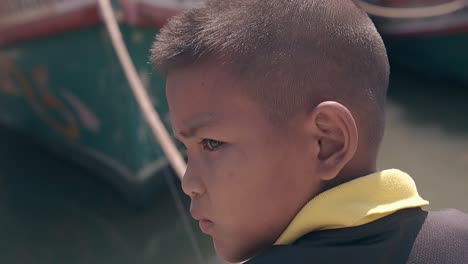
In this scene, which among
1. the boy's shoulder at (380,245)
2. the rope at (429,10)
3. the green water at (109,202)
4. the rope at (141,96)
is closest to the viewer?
the boy's shoulder at (380,245)

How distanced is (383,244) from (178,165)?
52.9 inches

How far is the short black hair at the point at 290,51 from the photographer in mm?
582

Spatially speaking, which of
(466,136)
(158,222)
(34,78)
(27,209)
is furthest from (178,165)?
(466,136)

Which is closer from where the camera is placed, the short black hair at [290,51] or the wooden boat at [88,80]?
the short black hair at [290,51]

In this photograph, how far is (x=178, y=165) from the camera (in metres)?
1.87

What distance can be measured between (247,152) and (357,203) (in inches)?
4.2

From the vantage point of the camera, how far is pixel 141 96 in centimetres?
218

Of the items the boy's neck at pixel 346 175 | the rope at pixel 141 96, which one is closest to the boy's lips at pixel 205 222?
the boy's neck at pixel 346 175

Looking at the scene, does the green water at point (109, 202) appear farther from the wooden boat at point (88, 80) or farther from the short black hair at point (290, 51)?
the short black hair at point (290, 51)

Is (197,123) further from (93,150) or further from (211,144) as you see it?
(93,150)

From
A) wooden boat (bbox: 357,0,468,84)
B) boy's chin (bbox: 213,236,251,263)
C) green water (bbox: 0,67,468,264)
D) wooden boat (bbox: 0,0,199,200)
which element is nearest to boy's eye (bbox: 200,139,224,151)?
boy's chin (bbox: 213,236,251,263)

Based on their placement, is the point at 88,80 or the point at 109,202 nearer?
the point at 88,80

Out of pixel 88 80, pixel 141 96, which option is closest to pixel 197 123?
pixel 141 96

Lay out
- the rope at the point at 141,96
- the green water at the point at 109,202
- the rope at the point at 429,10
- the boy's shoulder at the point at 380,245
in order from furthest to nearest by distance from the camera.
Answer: the rope at the point at 429,10, the green water at the point at 109,202, the rope at the point at 141,96, the boy's shoulder at the point at 380,245
